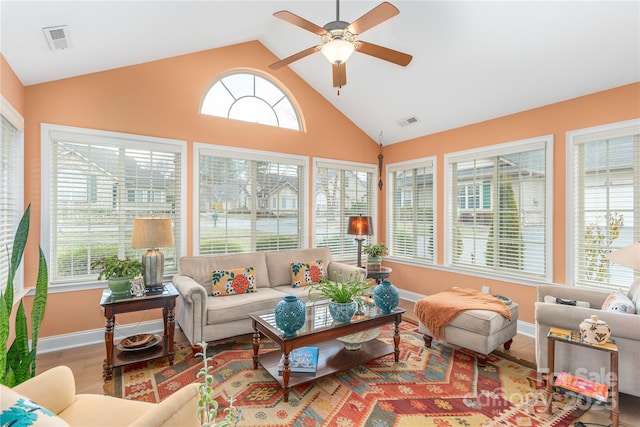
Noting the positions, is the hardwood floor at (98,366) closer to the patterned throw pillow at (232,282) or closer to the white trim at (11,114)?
the patterned throw pillow at (232,282)

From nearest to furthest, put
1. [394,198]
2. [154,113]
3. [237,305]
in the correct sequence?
[237,305] < [154,113] < [394,198]

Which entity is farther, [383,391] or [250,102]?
[250,102]

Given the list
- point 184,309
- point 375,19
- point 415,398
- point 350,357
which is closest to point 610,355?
point 415,398

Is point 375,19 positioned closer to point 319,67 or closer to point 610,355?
point 319,67

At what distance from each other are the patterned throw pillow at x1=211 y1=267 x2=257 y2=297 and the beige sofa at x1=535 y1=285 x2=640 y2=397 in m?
2.81

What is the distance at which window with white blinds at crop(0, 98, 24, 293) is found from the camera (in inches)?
106

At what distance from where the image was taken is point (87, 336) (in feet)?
11.3

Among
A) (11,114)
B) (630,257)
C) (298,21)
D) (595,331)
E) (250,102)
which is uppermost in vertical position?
(250,102)

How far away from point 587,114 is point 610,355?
250 cm

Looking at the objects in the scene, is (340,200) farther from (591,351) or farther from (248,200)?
(591,351)

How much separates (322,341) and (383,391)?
24.3 inches

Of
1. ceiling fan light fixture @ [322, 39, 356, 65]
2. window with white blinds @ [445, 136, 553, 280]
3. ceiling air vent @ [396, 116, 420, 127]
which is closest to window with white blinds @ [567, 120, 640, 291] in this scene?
window with white blinds @ [445, 136, 553, 280]

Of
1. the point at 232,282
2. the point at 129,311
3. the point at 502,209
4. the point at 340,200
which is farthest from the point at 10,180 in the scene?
the point at 502,209

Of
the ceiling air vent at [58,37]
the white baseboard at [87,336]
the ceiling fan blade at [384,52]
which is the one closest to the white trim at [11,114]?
the ceiling air vent at [58,37]
